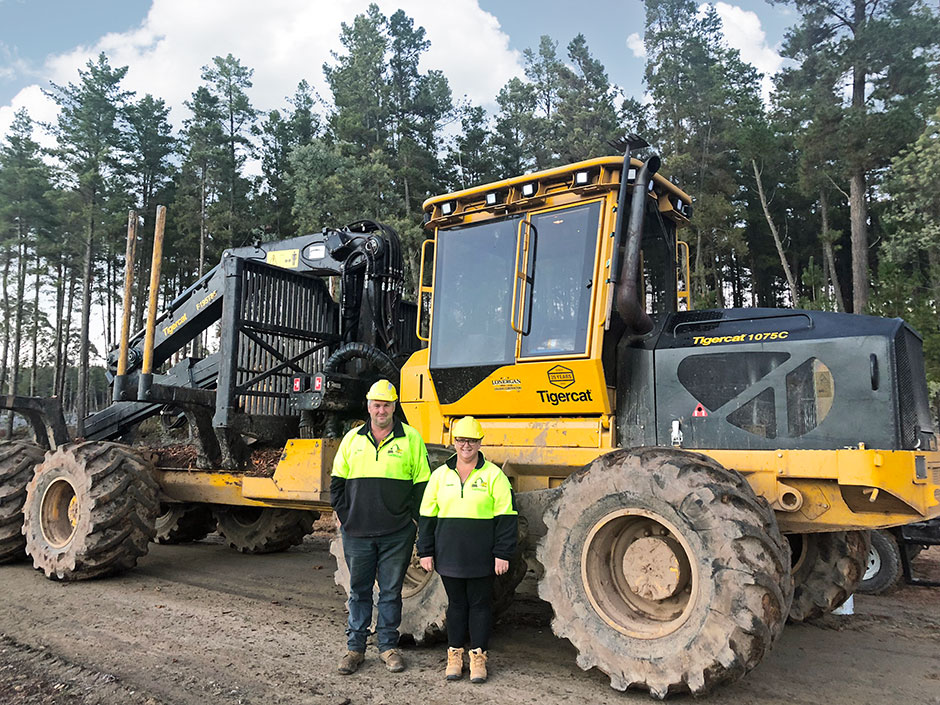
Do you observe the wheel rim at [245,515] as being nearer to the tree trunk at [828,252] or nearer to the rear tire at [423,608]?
the rear tire at [423,608]

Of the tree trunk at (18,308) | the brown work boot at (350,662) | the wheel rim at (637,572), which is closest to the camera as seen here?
the wheel rim at (637,572)

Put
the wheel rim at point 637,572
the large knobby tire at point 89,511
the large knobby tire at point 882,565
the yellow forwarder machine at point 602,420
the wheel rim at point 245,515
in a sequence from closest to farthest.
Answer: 1. the yellow forwarder machine at point 602,420
2. the wheel rim at point 637,572
3. the large knobby tire at point 89,511
4. the large knobby tire at point 882,565
5. the wheel rim at point 245,515

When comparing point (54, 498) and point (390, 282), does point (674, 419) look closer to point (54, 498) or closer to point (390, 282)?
point (390, 282)

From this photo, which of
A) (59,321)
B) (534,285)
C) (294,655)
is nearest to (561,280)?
(534,285)

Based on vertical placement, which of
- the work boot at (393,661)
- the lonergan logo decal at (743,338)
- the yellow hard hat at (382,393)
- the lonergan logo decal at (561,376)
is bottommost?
the work boot at (393,661)

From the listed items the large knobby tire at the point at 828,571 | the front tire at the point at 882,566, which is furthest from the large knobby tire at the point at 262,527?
the front tire at the point at 882,566

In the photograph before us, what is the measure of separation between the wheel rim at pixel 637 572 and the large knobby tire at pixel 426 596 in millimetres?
885

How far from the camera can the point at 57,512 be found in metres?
7.33

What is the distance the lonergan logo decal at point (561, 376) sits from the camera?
4.79 m

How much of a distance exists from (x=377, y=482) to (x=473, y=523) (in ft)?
2.29

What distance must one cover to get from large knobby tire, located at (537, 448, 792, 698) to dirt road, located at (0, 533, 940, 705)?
31cm

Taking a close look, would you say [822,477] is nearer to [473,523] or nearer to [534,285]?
[473,523]

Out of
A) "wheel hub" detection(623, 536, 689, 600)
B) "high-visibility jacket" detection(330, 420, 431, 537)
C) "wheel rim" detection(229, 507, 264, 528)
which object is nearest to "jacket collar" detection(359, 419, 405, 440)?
"high-visibility jacket" detection(330, 420, 431, 537)

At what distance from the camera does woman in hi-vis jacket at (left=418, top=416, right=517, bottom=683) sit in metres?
4.21
